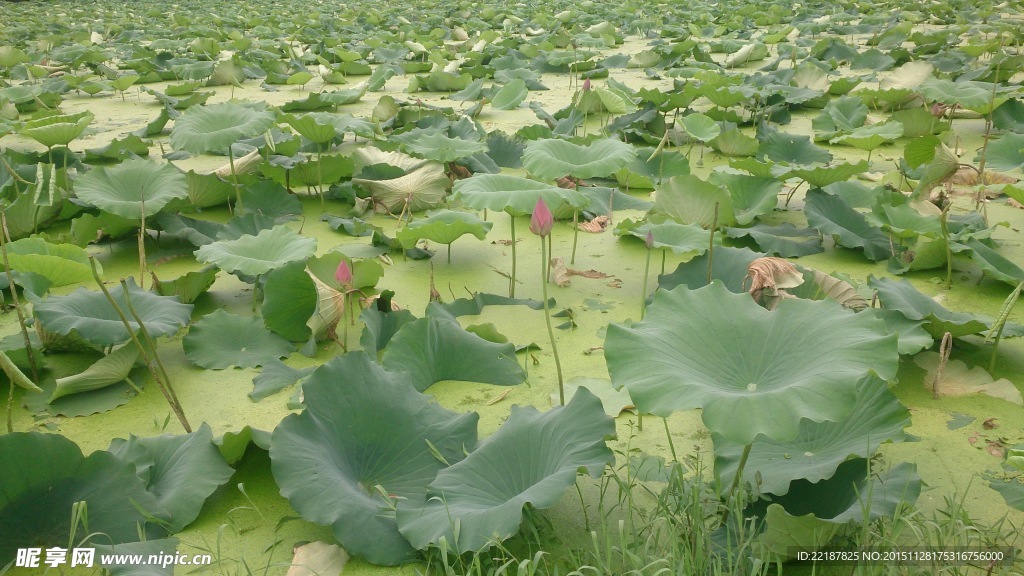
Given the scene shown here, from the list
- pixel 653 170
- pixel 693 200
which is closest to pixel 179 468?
pixel 693 200

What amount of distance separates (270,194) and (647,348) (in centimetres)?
211

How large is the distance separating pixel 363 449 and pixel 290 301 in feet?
2.47

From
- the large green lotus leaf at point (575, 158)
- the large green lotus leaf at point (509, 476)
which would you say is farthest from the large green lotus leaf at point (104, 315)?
the large green lotus leaf at point (575, 158)

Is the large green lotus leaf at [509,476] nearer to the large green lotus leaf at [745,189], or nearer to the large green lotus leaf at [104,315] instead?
the large green lotus leaf at [104,315]

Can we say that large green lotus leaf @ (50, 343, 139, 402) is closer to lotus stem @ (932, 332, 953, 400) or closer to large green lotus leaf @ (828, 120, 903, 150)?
lotus stem @ (932, 332, 953, 400)

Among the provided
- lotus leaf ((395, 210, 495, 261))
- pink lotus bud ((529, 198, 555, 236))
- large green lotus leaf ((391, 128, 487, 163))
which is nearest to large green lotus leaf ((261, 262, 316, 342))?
lotus leaf ((395, 210, 495, 261))

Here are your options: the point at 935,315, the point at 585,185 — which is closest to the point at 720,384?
the point at 935,315

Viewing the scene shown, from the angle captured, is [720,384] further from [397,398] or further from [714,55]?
[714,55]

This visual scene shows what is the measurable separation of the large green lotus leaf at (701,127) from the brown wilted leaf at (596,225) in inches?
33.5

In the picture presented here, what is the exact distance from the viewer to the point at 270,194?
311 centimetres

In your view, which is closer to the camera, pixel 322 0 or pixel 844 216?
pixel 844 216

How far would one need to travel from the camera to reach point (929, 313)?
6.33 ft

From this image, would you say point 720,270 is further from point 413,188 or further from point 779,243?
point 413,188

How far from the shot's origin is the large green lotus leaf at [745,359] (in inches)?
48.3
